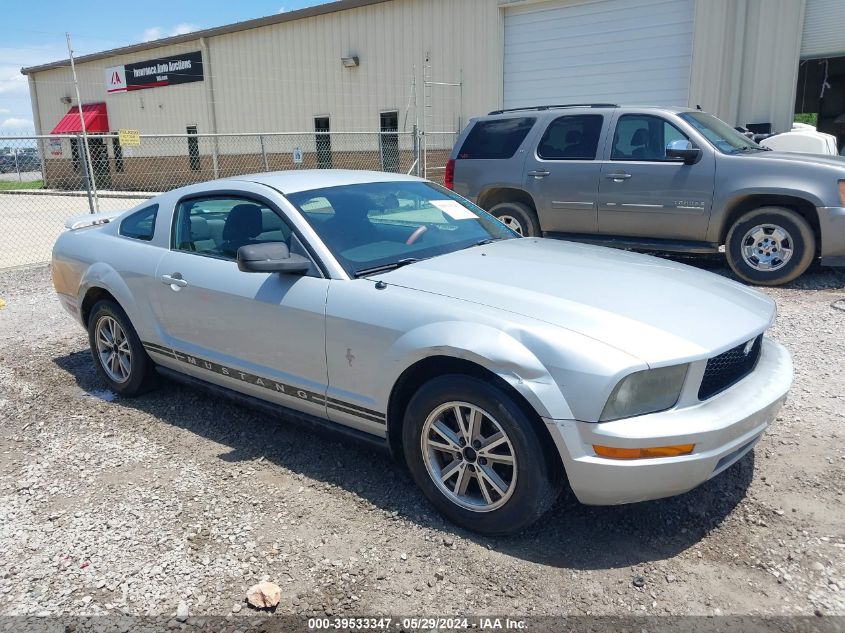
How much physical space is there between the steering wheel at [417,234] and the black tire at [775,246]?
4.85 meters

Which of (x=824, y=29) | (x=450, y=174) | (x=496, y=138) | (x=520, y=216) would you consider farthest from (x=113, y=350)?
→ (x=824, y=29)

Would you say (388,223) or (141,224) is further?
(141,224)

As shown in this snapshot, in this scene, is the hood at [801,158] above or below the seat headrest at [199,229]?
above

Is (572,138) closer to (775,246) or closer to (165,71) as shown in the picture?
(775,246)

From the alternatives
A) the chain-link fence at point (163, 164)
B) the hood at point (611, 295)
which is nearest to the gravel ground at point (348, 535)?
the hood at point (611, 295)

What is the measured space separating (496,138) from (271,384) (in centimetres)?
622

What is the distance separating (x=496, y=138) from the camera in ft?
29.8

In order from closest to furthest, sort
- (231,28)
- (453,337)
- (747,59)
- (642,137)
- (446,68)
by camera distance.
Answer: (453,337), (642,137), (747,59), (446,68), (231,28)

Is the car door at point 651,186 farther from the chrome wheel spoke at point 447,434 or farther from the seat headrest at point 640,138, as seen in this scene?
the chrome wheel spoke at point 447,434

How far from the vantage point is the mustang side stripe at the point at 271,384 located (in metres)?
3.39

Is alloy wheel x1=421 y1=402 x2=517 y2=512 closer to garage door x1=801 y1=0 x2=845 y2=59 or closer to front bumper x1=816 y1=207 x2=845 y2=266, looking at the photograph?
front bumper x1=816 y1=207 x2=845 y2=266

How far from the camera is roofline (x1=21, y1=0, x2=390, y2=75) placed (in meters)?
21.0

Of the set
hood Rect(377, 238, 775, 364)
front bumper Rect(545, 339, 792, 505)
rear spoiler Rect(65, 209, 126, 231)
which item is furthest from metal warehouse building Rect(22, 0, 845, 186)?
front bumper Rect(545, 339, 792, 505)

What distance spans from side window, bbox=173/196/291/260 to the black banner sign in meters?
25.2
